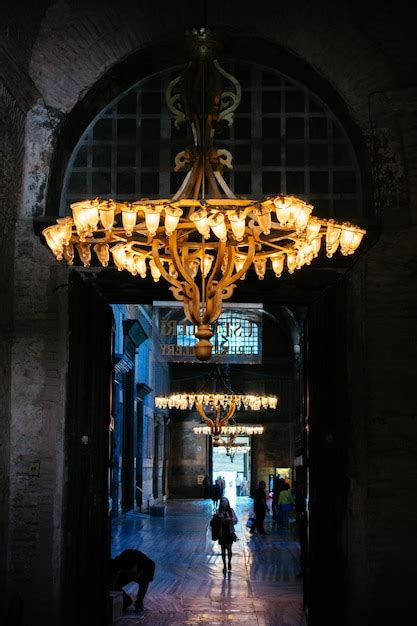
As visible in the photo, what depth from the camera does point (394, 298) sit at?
8383mm

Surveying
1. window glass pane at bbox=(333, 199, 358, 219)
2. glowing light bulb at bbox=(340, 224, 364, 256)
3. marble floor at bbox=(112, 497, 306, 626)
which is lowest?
marble floor at bbox=(112, 497, 306, 626)

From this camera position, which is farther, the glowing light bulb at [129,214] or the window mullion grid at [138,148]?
the window mullion grid at [138,148]

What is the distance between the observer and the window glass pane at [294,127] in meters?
9.17

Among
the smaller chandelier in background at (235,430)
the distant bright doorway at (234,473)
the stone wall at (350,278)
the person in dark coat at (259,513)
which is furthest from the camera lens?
the distant bright doorway at (234,473)

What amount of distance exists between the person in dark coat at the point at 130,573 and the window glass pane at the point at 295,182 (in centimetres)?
464

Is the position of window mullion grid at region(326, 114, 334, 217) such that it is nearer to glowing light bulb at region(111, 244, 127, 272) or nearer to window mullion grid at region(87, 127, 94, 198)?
window mullion grid at region(87, 127, 94, 198)

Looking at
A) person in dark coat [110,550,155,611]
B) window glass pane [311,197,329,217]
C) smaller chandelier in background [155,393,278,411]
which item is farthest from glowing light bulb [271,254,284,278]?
smaller chandelier in background [155,393,278,411]

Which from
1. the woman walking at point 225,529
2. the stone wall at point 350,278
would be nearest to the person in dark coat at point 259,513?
the woman walking at point 225,529

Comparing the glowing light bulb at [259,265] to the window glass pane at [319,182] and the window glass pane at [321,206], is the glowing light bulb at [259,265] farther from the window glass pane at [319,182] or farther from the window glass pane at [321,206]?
the window glass pane at [319,182]

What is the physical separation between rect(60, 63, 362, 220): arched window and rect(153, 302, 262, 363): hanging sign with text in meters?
19.7

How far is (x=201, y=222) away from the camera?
17.8ft

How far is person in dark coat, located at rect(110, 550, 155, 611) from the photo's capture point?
10430 millimetres

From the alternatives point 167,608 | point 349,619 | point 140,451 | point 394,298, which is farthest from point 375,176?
point 140,451

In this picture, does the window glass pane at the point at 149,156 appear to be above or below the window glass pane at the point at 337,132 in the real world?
below
